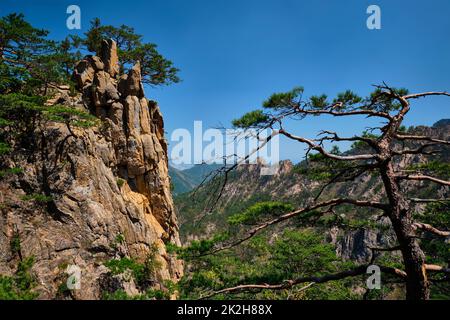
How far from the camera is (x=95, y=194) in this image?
17.3 metres

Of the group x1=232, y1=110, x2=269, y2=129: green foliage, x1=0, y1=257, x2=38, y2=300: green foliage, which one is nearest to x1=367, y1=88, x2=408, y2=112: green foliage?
x1=232, y1=110, x2=269, y2=129: green foliage

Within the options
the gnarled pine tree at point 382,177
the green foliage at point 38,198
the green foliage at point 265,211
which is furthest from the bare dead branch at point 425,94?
the green foliage at point 38,198

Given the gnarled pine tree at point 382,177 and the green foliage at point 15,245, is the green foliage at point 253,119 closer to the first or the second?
the gnarled pine tree at point 382,177

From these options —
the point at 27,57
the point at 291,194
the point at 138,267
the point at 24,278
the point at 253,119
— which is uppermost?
the point at 27,57

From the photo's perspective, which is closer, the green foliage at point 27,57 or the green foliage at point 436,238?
the green foliage at point 436,238

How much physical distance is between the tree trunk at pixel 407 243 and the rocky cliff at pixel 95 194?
13.0 meters

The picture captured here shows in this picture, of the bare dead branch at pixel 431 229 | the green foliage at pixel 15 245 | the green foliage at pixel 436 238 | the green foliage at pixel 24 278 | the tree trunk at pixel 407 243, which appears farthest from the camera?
the green foliage at pixel 15 245

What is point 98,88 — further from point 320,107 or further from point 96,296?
point 320,107

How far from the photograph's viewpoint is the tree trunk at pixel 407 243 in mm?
5199

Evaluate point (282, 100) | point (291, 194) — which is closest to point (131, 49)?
point (282, 100)

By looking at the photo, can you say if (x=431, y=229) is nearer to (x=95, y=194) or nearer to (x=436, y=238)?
(x=436, y=238)

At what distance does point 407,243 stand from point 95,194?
53.9 ft

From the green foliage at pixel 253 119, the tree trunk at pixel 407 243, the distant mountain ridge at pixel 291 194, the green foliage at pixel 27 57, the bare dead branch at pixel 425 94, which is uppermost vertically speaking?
the green foliage at pixel 27 57
